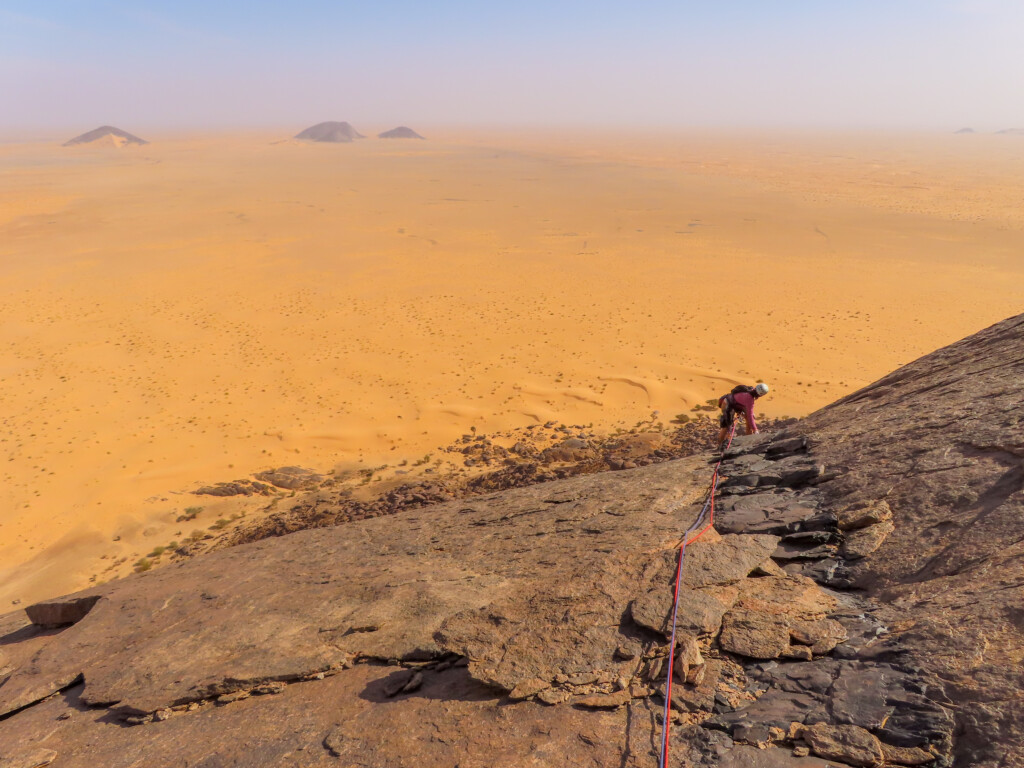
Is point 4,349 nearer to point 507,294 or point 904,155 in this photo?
point 507,294

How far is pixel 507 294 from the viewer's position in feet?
90.5

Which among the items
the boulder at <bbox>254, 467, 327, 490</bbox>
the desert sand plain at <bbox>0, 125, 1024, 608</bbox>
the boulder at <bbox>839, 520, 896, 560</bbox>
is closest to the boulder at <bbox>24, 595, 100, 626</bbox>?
the desert sand plain at <bbox>0, 125, 1024, 608</bbox>

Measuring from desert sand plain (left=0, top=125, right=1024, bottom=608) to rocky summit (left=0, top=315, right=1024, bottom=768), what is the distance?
646cm

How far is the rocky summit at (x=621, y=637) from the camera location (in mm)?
3629

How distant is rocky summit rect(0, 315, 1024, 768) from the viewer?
3.63 metres

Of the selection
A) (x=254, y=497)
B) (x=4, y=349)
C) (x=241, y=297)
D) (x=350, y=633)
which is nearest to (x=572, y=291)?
(x=241, y=297)

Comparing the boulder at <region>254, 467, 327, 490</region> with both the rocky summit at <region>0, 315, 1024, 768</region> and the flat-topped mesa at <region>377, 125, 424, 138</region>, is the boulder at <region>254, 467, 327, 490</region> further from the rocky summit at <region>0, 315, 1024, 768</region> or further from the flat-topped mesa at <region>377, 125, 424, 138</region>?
the flat-topped mesa at <region>377, 125, 424, 138</region>

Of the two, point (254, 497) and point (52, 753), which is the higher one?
point (52, 753)

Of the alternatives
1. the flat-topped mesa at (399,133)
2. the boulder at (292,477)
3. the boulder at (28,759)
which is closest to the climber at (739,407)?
the boulder at (292,477)

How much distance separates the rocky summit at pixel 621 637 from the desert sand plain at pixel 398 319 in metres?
6.46

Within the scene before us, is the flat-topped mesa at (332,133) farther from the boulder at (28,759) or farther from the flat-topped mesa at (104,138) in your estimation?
the boulder at (28,759)

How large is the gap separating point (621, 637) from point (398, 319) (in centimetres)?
2132

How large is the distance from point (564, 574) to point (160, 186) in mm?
74289

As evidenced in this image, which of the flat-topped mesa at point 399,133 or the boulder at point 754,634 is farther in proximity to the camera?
the flat-topped mesa at point 399,133
